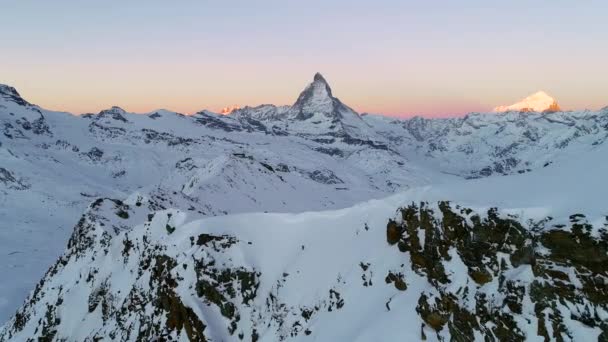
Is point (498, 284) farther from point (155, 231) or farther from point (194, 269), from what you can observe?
point (155, 231)

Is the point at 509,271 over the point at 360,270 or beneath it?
over

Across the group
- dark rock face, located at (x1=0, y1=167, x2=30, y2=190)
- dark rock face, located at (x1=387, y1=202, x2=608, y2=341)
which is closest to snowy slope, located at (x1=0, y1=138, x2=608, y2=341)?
dark rock face, located at (x1=387, y1=202, x2=608, y2=341)

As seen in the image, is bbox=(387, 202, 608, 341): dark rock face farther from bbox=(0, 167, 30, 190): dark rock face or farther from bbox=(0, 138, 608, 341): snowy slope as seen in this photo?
bbox=(0, 167, 30, 190): dark rock face

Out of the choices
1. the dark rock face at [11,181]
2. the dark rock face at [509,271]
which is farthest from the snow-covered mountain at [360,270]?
the dark rock face at [11,181]

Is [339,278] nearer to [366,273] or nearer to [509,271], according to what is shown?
[366,273]

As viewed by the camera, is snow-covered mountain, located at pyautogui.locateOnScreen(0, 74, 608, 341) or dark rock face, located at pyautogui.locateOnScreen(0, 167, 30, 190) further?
dark rock face, located at pyautogui.locateOnScreen(0, 167, 30, 190)

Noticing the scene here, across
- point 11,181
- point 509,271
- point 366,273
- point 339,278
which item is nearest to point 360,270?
point 366,273

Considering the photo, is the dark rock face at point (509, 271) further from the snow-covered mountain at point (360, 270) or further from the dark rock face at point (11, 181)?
the dark rock face at point (11, 181)

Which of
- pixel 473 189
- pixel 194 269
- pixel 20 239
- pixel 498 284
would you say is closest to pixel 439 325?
pixel 498 284
